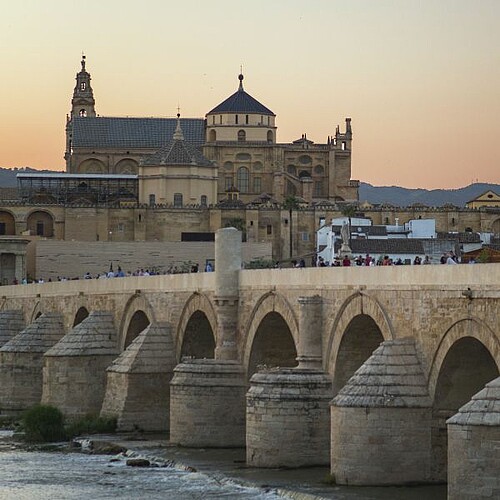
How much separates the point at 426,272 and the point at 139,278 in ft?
65.6

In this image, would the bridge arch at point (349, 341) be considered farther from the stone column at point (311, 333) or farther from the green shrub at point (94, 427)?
the green shrub at point (94, 427)

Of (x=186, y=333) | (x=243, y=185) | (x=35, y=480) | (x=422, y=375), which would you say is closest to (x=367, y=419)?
(x=422, y=375)

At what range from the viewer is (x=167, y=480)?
105 ft

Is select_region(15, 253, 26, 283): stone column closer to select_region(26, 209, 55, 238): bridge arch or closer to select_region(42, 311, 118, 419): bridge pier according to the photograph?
select_region(26, 209, 55, 238): bridge arch

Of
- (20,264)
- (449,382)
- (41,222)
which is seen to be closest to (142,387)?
(449,382)

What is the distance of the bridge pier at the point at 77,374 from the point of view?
45688mm

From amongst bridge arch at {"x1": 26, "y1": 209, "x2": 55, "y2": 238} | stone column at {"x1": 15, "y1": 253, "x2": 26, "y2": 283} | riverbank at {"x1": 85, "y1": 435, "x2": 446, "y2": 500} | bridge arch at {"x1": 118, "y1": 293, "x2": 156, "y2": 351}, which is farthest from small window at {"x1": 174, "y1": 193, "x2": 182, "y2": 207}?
riverbank at {"x1": 85, "y1": 435, "x2": 446, "y2": 500}

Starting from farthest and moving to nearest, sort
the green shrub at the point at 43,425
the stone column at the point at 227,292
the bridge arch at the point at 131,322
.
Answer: the bridge arch at the point at 131,322, the green shrub at the point at 43,425, the stone column at the point at 227,292

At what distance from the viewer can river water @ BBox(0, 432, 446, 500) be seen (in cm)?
2792

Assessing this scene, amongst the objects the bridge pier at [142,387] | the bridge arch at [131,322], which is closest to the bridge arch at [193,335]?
the bridge pier at [142,387]

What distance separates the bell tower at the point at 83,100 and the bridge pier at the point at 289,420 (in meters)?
104

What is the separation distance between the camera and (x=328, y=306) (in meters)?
33.1

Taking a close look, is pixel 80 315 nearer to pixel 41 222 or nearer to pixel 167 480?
pixel 167 480

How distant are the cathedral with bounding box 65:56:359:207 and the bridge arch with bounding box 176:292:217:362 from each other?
2796 inches
